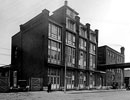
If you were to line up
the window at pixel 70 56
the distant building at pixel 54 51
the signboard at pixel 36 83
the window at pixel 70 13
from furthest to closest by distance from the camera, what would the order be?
the window at pixel 70 13, the window at pixel 70 56, the distant building at pixel 54 51, the signboard at pixel 36 83

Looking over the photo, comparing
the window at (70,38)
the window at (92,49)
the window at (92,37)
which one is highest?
the window at (92,37)

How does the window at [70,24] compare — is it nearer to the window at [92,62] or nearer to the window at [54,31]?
the window at [54,31]

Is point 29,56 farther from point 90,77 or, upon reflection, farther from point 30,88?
point 90,77

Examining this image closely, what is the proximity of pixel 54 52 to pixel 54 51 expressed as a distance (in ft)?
0.64

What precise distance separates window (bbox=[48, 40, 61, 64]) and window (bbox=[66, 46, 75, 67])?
8.57 ft

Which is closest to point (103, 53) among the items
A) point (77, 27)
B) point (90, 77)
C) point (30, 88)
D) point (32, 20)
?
point (90, 77)

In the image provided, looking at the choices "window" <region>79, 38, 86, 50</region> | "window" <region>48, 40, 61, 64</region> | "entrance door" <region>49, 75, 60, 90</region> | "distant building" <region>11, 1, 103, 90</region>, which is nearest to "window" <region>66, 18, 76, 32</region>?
"distant building" <region>11, 1, 103, 90</region>

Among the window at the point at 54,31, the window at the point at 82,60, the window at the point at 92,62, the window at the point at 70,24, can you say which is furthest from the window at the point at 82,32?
the window at the point at 54,31

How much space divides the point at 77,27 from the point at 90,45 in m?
8.40

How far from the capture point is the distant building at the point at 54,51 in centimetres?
3659

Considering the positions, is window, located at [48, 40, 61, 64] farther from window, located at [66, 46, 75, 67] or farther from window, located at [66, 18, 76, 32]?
window, located at [66, 18, 76, 32]

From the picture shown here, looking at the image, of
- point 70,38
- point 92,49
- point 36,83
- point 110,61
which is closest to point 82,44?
point 70,38

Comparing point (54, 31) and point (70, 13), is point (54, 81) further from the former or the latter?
point (70, 13)

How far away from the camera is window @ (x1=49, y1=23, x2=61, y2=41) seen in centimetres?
3783
